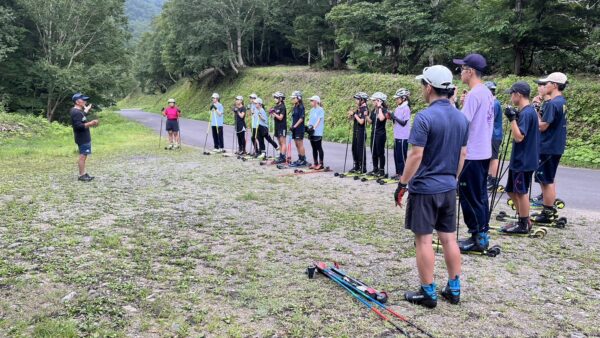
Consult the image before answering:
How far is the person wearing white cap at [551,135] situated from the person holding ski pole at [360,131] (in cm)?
467

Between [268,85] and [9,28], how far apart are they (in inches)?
645

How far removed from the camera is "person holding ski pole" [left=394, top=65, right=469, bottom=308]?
3.79 metres

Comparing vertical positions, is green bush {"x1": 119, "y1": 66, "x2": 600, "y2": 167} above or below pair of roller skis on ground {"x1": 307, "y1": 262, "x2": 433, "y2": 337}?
above

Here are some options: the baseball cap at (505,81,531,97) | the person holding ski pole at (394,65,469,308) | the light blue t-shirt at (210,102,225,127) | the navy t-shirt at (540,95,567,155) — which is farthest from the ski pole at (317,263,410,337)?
the light blue t-shirt at (210,102,225,127)

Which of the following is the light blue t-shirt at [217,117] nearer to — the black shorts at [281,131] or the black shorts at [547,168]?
the black shorts at [281,131]

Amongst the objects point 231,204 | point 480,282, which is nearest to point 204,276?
point 480,282

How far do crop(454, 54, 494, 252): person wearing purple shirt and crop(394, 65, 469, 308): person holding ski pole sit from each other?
1237 millimetres

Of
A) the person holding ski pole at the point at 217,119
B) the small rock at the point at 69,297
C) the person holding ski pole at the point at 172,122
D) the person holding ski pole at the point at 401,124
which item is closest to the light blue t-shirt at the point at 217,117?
the person holding ski pole at the point at 217,119

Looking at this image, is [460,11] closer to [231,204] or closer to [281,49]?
[231,204]

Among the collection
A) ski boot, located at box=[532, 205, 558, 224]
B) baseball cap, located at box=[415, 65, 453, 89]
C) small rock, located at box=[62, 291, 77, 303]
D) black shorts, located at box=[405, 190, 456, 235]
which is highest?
baseball cap, located at box=[415, 65, 453, 89]

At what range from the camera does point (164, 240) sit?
5.88 m

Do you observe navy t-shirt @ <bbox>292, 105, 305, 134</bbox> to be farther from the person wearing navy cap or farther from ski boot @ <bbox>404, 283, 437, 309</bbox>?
ski boot @ <bbox>404, 283, 437, 309</bbox>

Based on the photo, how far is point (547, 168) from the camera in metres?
6.57

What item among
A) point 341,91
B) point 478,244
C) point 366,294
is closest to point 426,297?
point 366,294
